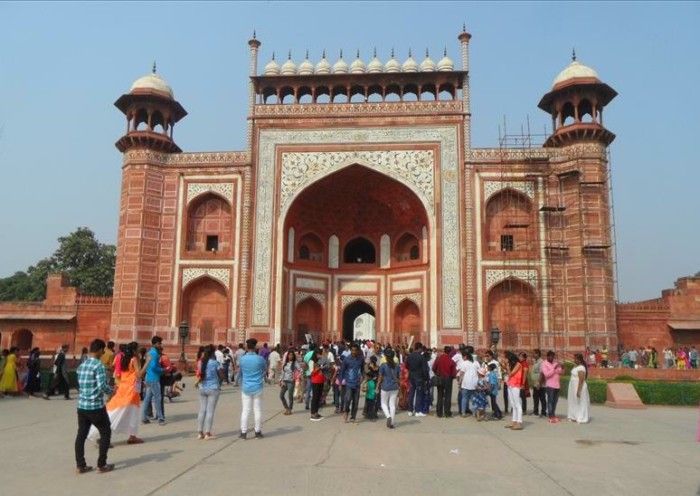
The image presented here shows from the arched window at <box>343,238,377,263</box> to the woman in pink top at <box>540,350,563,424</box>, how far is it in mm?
18974

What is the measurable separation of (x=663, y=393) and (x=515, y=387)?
5.93 metres

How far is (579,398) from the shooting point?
1016cm

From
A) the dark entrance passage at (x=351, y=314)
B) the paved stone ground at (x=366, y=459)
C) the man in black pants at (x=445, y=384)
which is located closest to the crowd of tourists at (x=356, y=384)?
the man in black pants at (x=445, y=384)

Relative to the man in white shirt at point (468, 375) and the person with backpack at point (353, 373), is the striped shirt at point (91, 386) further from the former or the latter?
the man in white shirt at point (468, 375)

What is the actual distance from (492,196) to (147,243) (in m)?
15.0

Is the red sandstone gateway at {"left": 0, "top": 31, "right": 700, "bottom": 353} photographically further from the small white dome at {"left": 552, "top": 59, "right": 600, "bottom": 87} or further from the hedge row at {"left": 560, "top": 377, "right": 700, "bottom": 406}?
the hedge row at {"left": 560, "top": 377, "right": 700, "bottom": 406}

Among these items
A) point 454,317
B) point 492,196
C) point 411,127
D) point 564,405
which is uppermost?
point 411,127

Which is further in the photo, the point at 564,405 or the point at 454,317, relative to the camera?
the point at 454,317

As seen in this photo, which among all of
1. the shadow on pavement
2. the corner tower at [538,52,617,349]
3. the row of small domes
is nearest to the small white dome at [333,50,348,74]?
the row of small domes

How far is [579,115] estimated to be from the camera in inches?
993

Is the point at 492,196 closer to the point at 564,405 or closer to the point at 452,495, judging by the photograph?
the point at 564,405

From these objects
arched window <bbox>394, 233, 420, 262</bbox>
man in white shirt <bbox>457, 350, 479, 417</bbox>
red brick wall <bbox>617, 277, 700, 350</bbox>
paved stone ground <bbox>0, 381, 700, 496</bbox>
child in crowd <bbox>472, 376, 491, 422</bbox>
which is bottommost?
paved stone ground <bbox>0, 381, 700, 496</bbox>

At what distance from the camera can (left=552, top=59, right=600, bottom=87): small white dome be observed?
24891 mm

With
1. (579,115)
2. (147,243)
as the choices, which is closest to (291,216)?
(147,243)
